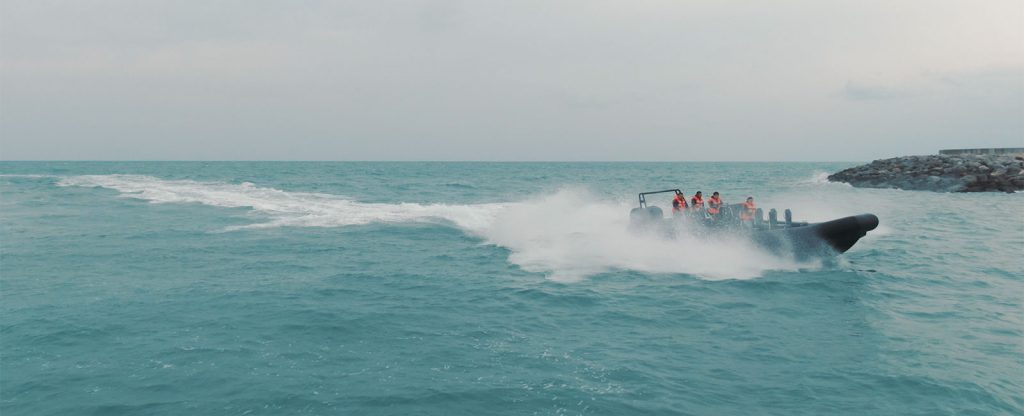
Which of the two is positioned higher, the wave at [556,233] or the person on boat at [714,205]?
the person on boat at [714,205]

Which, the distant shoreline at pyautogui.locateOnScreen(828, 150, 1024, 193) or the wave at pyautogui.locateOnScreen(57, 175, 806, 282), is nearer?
the wave at pyautogui.locateOnScreen(57, 175, 806, 282)

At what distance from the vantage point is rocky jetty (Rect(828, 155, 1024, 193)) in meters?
Answer: 48.9

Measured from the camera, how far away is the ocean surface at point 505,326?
9484 millimetres

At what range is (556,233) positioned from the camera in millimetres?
25781

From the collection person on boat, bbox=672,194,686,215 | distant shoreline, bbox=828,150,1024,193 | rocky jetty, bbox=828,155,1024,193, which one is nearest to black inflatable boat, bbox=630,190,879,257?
person on boat, bbox=672,194,686,215

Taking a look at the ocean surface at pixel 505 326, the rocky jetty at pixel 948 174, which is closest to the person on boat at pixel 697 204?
the ocean surface at pixel 505 326

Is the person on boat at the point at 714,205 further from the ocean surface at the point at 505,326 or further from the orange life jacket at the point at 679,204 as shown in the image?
the ocean surface at the point at 505,326

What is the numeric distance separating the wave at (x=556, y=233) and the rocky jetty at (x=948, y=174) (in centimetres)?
3491

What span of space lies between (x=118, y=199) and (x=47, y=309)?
34.6 meters

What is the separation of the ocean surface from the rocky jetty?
97.1 ft

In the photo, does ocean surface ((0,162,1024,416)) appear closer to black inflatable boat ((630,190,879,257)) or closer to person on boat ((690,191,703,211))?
black inflatable boat ((630,190,879,257))

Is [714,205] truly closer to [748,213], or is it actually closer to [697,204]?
[697,204]

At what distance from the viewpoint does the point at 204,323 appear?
514 inches

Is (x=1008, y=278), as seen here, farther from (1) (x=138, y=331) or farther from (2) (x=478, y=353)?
(1) (x=138, y=331)
